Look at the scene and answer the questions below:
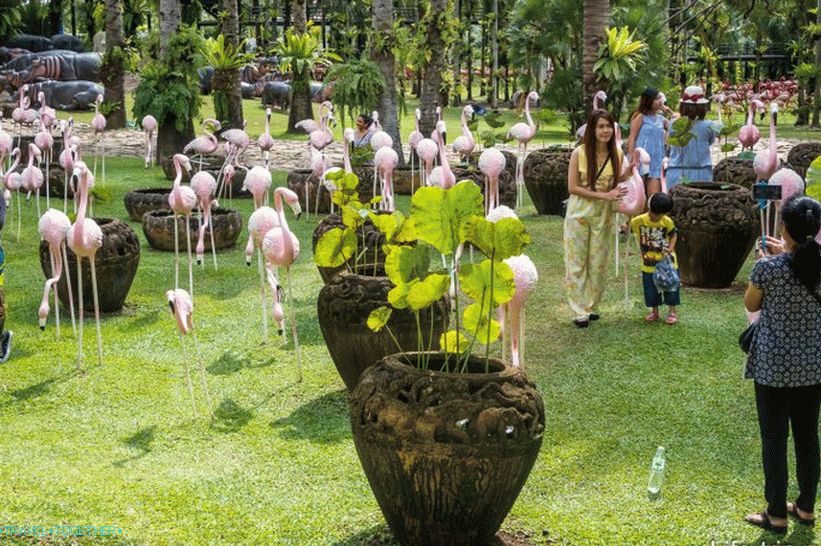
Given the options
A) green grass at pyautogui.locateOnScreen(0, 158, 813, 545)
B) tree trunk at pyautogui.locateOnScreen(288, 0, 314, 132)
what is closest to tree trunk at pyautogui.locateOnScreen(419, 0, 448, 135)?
tree trunk at pyautogui.locateOnScreen(288, 0, 314, 132)

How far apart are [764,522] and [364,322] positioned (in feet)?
8.62

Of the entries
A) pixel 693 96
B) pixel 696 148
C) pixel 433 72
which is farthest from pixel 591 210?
pixel 433 72

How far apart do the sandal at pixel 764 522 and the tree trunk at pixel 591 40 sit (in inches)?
394

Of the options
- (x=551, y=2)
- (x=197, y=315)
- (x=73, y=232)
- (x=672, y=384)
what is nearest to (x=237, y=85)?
(x=551, y=2)

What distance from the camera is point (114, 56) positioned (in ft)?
73.9

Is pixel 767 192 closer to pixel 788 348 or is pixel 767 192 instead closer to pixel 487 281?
pixel 788 348

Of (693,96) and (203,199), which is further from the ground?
(693,96)

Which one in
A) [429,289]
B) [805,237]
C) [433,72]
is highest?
[433,72]

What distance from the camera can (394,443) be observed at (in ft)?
14.6

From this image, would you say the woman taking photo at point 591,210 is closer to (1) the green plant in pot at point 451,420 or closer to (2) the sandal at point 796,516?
(2) the sandal at point 796,516

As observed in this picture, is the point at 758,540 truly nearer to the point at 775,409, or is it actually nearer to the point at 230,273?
the point at 775,409

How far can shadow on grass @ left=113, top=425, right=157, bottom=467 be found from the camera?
19.3 ft

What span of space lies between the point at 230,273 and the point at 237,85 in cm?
1002

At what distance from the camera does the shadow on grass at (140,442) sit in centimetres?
588
